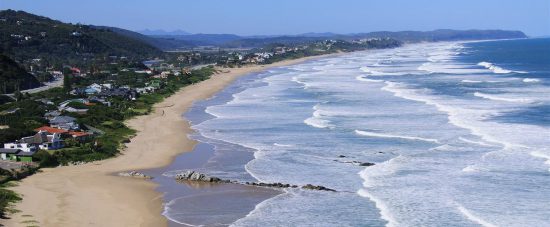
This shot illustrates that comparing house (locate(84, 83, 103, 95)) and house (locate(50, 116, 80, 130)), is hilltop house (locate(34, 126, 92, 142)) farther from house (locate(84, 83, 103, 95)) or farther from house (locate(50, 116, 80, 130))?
house (locate(84, 83, 103, 95))

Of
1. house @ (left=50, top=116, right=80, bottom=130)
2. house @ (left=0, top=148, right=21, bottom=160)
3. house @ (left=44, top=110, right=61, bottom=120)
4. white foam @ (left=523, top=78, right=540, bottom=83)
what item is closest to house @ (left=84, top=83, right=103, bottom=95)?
house @ (left=44, top=110, right=61, bottom=120)

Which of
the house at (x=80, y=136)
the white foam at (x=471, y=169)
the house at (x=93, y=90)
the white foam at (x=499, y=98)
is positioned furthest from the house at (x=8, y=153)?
the white foam at (x=499, y=98)

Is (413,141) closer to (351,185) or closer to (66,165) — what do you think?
→ (351,185)

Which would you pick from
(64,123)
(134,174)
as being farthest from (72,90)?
(134,174)

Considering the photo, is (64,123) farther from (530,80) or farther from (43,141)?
(530,80)

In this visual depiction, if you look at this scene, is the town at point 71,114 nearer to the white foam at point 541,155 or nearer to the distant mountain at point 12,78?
the distant mountain at point 12,78

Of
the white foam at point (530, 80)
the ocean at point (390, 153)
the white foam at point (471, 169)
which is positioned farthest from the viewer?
the white foam at point (530, 80)

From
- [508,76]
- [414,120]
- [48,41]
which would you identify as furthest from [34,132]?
[48,41]
